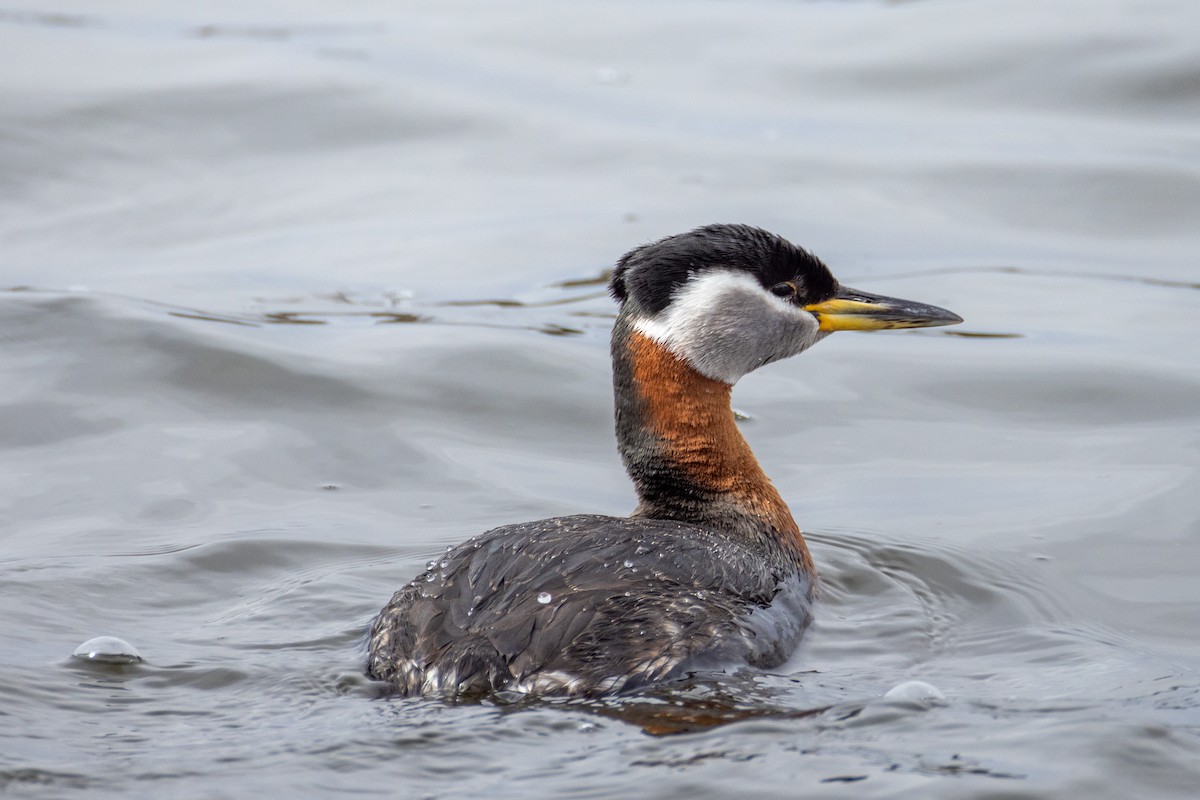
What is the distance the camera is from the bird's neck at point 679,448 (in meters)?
6.41

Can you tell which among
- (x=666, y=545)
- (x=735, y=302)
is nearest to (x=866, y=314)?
(x=735, y=302)

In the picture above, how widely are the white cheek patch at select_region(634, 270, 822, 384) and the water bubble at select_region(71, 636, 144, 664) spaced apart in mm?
2253

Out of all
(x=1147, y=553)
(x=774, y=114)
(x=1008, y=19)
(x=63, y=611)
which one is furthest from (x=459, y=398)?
Result: (x=1008, y=19)

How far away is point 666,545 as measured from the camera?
18.8ft

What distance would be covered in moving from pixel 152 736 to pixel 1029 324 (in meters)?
6.67

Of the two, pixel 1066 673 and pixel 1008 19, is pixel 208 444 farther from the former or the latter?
pixel 1008 19

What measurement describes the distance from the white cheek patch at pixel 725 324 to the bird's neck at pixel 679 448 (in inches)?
2.6

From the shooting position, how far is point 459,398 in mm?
8930

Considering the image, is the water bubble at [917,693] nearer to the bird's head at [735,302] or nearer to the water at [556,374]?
the water at [556,374]

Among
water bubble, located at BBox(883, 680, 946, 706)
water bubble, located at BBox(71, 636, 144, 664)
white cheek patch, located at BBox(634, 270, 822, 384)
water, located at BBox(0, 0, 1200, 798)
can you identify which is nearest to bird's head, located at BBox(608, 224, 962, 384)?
white cheek patch, located at BBox(634, 270, 822, 384)

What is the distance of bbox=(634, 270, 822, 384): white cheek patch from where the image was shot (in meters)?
6.35

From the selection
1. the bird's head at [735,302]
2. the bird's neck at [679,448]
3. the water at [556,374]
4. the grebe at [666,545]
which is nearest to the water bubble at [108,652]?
the water at [556,374]

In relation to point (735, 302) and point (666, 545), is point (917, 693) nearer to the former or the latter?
point (666, 545)

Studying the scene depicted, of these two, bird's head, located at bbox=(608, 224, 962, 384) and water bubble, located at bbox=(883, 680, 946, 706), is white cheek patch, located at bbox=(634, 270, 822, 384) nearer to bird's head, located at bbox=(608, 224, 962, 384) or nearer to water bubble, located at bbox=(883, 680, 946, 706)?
bird's head, located at bbox=(608, 224, 962, 384)
